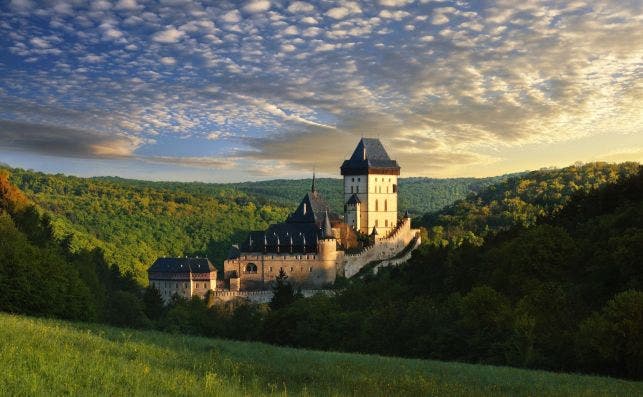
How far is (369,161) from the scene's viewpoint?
270 feet

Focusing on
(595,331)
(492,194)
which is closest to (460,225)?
Result: (492,194)

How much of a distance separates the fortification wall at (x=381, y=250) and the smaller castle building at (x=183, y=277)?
44.8 feet

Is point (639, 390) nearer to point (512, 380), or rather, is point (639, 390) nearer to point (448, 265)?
point (512, 380)

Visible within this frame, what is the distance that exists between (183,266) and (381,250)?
21811mm

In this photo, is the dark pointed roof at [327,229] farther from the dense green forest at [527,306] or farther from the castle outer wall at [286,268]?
the dense green forest at [527,306]

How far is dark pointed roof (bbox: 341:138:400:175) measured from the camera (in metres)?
81.9

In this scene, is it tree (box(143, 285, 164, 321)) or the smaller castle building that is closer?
tree (box(143, 285, 164, 321))

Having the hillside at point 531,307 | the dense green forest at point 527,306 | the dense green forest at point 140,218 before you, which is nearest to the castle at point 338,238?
the dense green forest at point 527,306

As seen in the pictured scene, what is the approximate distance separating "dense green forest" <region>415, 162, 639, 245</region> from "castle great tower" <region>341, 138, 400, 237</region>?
7.80 metres

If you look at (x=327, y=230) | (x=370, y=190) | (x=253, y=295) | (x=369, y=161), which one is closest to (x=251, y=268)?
(x=253, y=295)

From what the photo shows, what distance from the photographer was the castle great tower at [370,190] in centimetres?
8125

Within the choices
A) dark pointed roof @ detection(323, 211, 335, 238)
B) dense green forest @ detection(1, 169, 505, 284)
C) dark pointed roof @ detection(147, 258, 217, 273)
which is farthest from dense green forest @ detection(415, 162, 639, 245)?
dense green forest @ detection(1, 169, 505, 284)

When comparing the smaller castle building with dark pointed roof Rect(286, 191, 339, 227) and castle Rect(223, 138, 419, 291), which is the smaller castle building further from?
dark pointed roof Rect(286, 191, 339, 227)

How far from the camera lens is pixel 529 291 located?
26.4 m
